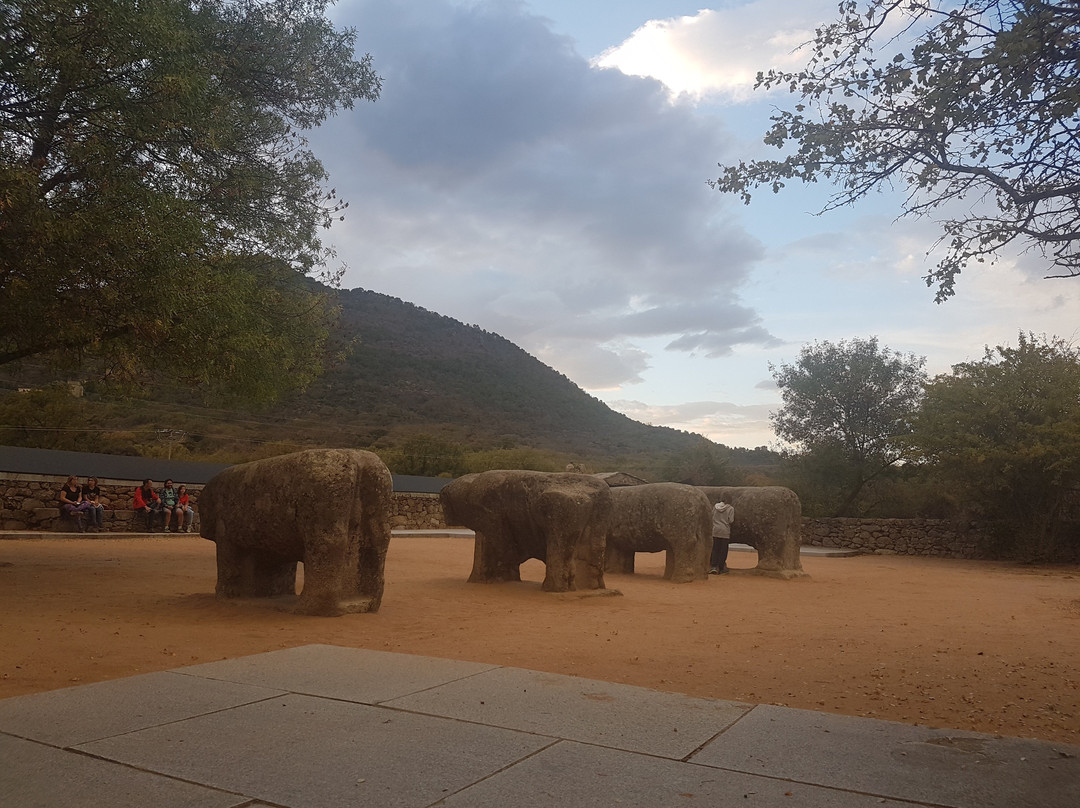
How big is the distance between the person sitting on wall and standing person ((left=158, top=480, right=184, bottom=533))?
0.16 m

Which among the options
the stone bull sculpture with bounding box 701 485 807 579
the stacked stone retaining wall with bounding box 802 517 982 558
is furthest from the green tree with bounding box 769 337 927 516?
the stone bull sculpture with bounding box 701 485 807 579

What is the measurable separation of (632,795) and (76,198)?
9047 mm

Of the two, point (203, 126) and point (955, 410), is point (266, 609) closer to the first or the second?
point (203, 126)

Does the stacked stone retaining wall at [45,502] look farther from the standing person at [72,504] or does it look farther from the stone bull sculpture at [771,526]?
the stone bull sculpture at [771,526]

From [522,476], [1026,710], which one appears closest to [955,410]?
[522,476]

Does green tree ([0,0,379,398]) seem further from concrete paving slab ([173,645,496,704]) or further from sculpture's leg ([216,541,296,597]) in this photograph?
concrete paving slab ([173,645,496,704])

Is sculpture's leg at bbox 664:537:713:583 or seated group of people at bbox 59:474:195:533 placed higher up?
seated group of people at bbox 59:474:195:533

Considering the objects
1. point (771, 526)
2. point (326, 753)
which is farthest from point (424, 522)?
point (326, 753)

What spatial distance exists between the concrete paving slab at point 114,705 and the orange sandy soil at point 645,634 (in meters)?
0.58

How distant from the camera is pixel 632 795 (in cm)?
312

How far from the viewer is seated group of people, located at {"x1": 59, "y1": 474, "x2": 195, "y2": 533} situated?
17.5 meters

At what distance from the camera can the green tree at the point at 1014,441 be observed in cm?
2066

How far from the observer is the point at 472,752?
143 inches

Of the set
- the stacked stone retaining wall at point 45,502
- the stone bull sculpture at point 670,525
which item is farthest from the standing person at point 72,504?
the stone bull sculpture at point 670,525
